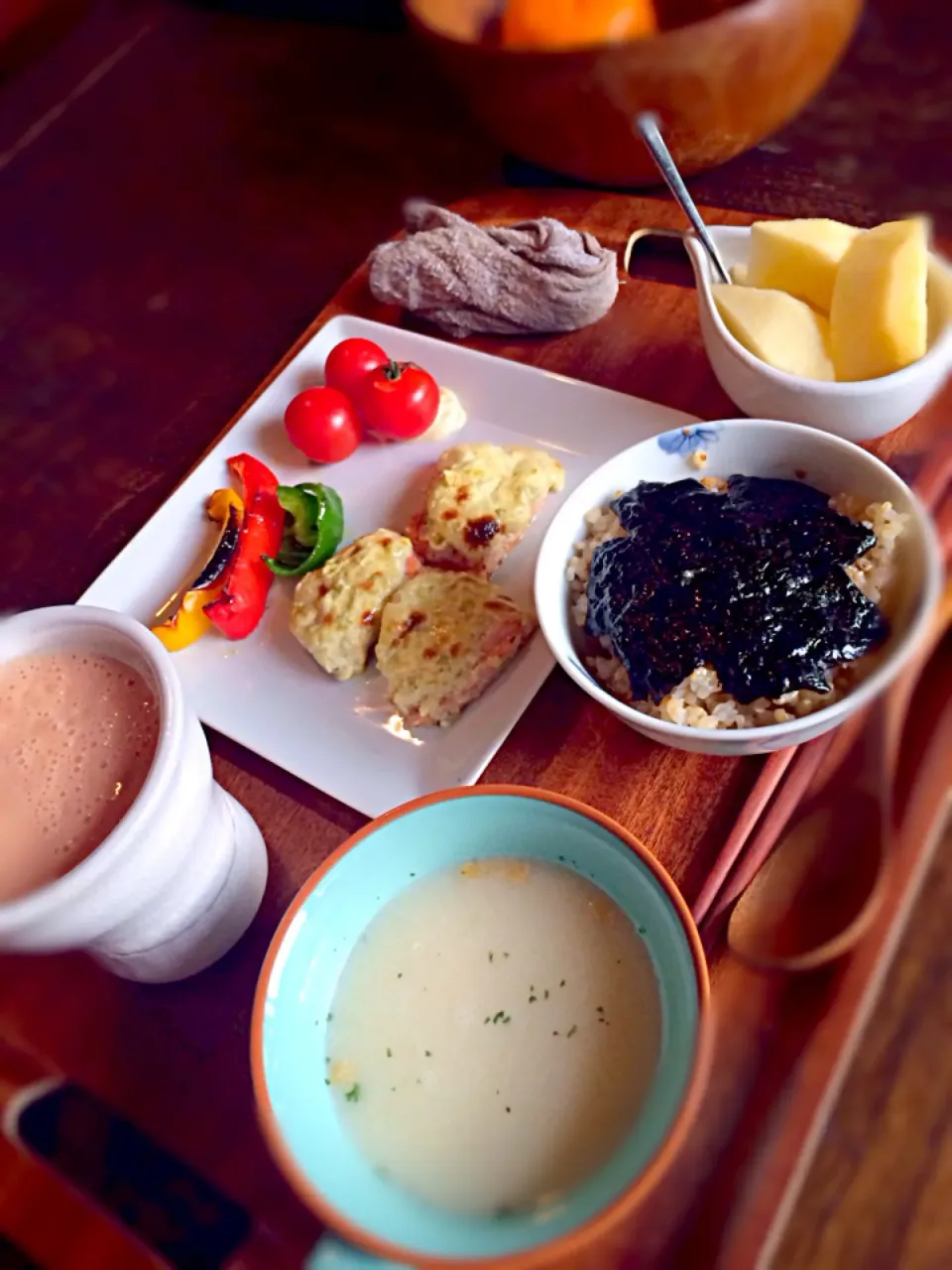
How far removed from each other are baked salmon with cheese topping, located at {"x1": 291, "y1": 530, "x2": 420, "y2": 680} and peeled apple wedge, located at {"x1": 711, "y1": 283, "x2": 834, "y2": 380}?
343mm

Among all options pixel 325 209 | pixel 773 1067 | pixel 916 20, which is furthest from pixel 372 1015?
pixel 325 209

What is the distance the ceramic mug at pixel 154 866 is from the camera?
0.45 meters

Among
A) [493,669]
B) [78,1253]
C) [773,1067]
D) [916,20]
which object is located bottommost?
[493,669]

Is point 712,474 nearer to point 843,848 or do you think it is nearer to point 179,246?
point 843,848

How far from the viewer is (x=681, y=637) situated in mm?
571

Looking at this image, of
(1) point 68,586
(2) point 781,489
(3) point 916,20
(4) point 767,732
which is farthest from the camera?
(1) point 68,586

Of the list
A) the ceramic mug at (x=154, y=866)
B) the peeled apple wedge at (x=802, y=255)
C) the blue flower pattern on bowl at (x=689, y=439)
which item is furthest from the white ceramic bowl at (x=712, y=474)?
the ceramic mug at (x=154, y=866)

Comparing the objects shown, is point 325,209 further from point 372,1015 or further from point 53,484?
point 372,1015

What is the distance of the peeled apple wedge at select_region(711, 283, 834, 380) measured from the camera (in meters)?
0.67

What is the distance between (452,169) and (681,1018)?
40.6 inches

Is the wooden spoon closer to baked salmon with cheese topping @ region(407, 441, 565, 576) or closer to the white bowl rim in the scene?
the white bowl rim

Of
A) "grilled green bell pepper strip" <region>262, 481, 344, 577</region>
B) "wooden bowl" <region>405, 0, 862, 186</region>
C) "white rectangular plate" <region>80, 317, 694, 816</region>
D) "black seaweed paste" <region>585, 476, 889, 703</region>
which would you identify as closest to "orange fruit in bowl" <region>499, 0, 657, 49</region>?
"wooden bowl" <region>405, 0, 862, 186</region>

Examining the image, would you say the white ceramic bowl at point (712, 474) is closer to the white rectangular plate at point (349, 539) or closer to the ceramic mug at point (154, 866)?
the white rectangular plate at point (349, 539)

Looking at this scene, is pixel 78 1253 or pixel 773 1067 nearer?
pixel 773 1067
